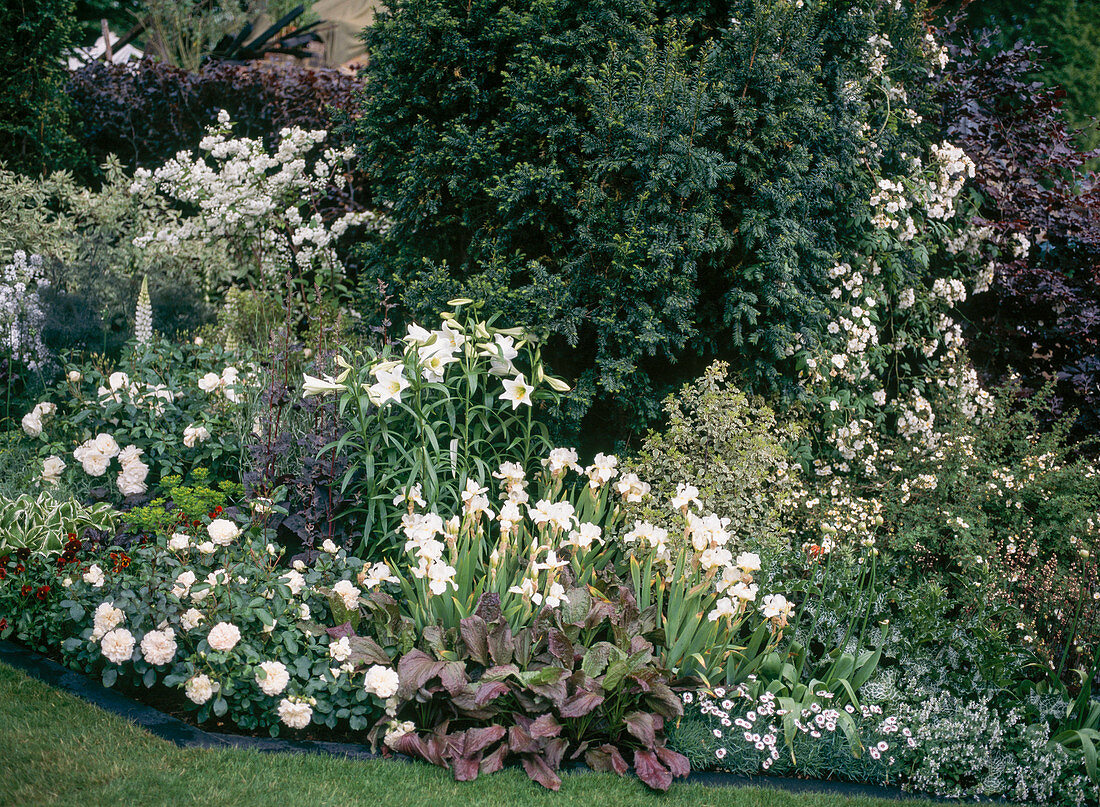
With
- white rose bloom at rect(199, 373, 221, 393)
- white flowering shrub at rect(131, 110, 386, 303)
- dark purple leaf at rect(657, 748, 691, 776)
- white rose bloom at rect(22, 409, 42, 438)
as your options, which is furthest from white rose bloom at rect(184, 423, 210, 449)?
dark purple leaf at rect(657, 748, 691, 776)

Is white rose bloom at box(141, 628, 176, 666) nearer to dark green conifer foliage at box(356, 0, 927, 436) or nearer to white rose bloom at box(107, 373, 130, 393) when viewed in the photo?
white rose bloom at box(107, 373, 130, 393)

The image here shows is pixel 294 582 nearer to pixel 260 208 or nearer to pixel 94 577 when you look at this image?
pixel 94 577

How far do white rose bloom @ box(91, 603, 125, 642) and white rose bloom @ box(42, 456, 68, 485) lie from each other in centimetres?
127

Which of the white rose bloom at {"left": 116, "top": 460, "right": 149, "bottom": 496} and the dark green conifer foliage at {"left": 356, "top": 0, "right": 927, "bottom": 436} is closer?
the white rose bloom at {"left": 116, "top": 460, "right": 149, "bottom": 496}

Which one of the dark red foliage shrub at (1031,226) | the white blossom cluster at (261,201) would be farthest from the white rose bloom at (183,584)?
the dark red foliage shrub at (1031,226)

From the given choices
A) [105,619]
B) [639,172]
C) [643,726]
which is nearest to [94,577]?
[105,619]

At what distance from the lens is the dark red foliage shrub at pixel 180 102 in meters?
6.75

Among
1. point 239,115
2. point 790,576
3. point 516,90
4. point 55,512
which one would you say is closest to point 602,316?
point 516,90

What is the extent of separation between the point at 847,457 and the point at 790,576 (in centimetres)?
107

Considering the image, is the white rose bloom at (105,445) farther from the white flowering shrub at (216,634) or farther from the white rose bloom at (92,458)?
the white flowering shrub at (216,634)

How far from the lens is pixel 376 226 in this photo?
5.48 m

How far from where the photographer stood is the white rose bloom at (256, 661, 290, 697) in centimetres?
264

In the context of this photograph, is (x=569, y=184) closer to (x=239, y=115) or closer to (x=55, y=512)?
(x=55, y=512)

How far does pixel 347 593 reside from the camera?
117 inches
